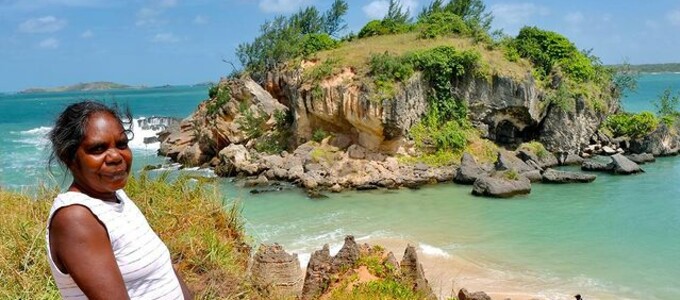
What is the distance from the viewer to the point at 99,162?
217 centimetres

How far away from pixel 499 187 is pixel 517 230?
Answer: 15.3ft

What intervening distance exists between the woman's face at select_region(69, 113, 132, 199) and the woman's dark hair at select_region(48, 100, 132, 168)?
0.06 ft

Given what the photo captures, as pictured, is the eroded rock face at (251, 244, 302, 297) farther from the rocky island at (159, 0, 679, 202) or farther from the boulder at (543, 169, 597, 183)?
Result: the boulder at (543, 169, 597, 183)

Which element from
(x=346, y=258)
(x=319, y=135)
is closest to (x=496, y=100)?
(x=319, y=135)

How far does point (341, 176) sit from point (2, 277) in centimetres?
1985

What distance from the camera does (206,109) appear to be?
32.6m

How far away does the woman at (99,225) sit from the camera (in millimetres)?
1961

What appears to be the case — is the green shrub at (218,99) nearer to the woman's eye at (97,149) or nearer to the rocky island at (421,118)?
the rocky island at (421,118)

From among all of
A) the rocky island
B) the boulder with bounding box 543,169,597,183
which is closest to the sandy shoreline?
the rocky island

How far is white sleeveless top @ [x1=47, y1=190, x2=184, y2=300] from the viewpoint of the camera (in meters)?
2.04

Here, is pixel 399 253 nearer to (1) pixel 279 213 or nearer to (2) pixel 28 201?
(1) pixel 279 213

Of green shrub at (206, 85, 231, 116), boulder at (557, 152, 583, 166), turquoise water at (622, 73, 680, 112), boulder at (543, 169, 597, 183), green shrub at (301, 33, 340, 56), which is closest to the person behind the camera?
boulder at (543, 169, 597, 183)

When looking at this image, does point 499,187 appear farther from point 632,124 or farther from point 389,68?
point 632,124

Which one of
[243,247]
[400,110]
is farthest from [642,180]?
[243,247]
